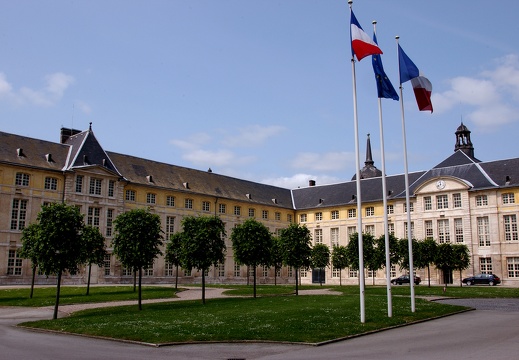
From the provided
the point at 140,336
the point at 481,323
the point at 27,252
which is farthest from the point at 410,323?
the point at 27,252

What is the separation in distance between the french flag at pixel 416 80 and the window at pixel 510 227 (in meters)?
45.2

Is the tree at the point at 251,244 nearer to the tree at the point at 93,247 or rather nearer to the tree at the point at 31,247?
the tree at the point at 93,247

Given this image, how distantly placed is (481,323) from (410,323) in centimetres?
284

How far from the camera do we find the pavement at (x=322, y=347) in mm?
13586

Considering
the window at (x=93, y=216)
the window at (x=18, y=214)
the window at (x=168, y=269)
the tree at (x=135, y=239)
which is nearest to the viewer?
the tree at (x=135, y=239)

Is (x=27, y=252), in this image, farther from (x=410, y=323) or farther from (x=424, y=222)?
(x=424, y=222)

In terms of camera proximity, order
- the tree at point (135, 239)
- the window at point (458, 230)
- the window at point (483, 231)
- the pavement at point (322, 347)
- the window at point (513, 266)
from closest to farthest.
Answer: the pavement at point (322, 347) < the tree at point (135, 239) < the window at point (513, 266) < the window at point (483, 231) < the window at point (458, 230)

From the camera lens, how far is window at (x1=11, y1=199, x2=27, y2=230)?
51.2m

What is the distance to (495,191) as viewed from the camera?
62750 mm

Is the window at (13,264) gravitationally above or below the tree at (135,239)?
below

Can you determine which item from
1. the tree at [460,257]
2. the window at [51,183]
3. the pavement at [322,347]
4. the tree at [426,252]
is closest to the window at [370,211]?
the tree at [460,257]

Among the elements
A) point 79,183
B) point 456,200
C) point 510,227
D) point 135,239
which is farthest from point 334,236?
point 135,239

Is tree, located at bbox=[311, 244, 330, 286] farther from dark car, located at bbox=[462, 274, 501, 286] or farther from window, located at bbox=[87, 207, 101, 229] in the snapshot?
window, located at bbox=[87, 207, 101, 229]

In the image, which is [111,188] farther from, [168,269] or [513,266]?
[513,266]
